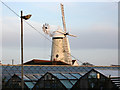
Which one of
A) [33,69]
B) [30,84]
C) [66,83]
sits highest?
[33,69]

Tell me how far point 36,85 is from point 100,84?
25.9 feet

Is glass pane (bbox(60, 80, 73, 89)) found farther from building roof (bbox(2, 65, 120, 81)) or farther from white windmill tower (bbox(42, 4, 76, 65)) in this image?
white windmill tower (bbox(42, 4, 76, 65))

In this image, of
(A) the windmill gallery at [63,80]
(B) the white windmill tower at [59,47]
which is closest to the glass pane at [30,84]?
(A) the windmill gallery at [63,80]

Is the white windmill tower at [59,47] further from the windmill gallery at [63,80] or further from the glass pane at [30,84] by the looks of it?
the glass pane at [30,84]

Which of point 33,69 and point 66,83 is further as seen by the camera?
point 33,69

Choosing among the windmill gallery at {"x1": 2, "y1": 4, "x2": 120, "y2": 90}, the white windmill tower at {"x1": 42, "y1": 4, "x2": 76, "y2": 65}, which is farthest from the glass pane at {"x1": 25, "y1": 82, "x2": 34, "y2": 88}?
the white windmill tower at {"x1": 42, "y1": 4, "x2": 76, "y2": 65}

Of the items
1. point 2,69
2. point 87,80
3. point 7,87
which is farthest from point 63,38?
point 87,80

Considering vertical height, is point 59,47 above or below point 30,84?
above

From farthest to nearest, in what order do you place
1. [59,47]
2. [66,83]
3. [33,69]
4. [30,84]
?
[59,47], [33,69], [30,84], [66,83]

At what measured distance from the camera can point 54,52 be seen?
284 feet

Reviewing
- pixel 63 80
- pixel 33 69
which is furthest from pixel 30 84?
pixel 33 69

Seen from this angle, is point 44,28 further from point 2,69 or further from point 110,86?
point 110,86

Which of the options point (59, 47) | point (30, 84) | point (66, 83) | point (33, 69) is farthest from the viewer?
point (59, 47)

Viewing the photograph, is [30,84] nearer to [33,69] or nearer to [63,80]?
[63,80]
